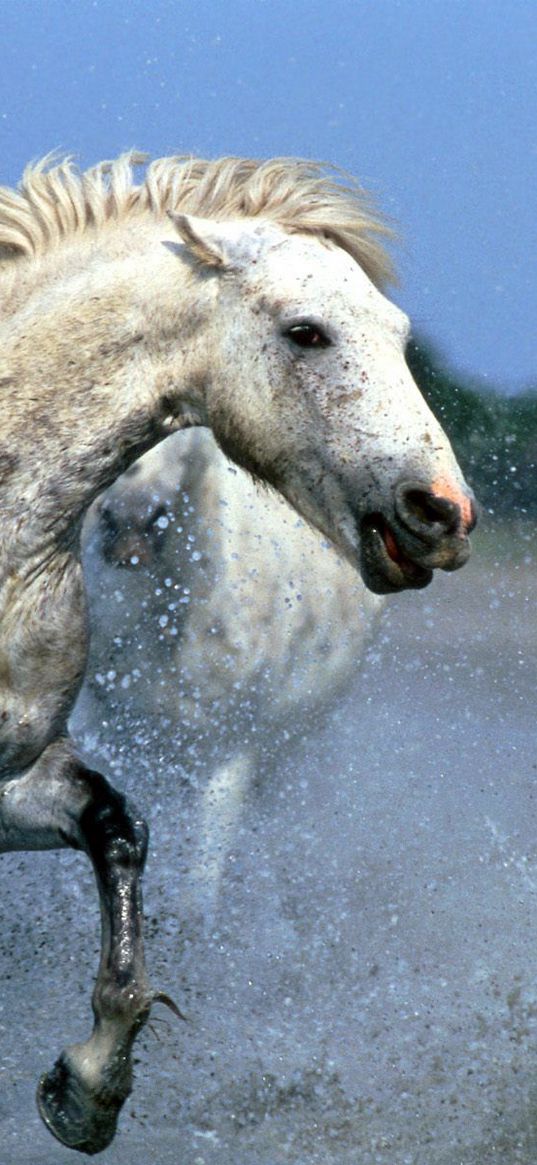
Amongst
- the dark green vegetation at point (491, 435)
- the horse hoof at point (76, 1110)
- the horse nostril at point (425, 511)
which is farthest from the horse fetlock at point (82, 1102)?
the dark green vegetation at point (491, 435)

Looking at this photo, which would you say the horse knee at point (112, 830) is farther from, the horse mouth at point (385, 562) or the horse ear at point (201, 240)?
the horse ear at point (201, 240)

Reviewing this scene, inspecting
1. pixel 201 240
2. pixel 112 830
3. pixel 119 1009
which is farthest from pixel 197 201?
pixel 119 1009

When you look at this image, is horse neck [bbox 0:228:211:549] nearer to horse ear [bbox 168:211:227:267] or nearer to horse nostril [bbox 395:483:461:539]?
horse ear [bbox 168:211:227:267]

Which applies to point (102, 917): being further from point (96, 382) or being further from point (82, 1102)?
point (96, 382)

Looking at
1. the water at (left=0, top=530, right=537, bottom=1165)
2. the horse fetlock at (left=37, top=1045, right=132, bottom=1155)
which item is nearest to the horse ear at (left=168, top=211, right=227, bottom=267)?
the horse fetlock at (left=37, top=1045, right=132, bottom=1155)

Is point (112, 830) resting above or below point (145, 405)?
below

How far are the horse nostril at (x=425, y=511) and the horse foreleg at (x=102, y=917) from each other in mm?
775

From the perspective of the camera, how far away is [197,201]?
110 inches

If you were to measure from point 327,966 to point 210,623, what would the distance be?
0.96 m

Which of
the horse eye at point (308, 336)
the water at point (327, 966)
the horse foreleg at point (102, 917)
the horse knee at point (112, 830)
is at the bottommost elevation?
the water at point (327, 966)

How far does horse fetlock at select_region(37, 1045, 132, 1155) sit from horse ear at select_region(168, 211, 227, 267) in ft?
4.16

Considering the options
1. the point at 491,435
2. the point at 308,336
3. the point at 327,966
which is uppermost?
the point at 308,336

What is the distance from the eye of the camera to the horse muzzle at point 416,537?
2.36m

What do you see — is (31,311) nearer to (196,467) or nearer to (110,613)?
(196,467)
